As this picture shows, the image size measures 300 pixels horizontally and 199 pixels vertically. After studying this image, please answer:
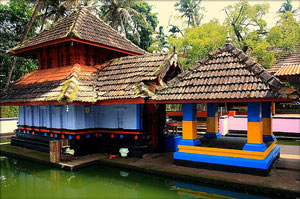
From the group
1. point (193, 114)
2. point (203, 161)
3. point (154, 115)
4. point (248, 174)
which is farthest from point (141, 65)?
point (248, 174)

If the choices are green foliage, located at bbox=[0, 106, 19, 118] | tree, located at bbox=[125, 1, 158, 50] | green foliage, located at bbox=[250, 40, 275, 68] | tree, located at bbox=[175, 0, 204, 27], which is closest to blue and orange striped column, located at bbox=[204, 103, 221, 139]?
green foliage, located at bbox=[250, 40, 275, 68]

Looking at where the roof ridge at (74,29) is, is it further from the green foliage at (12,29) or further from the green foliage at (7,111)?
the green foliage at (7,111)

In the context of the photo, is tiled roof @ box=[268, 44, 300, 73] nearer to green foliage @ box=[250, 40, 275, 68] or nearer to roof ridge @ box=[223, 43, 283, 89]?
green foliage @ box=[250, 40, 275, 68]

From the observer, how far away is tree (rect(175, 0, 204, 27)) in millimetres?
31984

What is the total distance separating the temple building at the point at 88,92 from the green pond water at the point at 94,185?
59.1 inches

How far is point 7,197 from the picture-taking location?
644cm

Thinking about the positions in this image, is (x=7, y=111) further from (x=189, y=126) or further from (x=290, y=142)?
(x=290, y=142)

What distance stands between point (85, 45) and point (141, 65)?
2729 millimetres

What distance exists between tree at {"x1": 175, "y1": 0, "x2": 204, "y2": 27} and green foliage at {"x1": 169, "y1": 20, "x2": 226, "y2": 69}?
45.3 feet

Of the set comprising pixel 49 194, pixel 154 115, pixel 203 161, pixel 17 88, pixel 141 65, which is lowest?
pixel 49 194

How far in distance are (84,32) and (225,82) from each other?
6.43m

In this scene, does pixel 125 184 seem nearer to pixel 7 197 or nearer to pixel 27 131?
pixel 7 197

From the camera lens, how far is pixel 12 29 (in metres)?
18.2

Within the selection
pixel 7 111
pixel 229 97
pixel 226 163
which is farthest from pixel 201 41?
pixel 7 111
